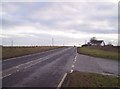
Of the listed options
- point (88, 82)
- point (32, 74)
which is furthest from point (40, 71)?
point (88, 82)

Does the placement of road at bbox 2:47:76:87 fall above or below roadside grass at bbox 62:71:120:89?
above

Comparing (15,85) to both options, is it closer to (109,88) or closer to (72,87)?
(72,87)

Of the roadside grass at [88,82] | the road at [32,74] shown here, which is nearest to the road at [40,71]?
the road at [32,74]

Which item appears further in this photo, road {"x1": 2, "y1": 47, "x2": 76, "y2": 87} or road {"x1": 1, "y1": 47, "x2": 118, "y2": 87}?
road {"x1": 1, "y1": 47, "x2": 118, "y2": 87}

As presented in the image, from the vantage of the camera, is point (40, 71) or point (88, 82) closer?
point (88, 82)

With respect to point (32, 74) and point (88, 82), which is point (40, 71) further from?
point (88, 82)

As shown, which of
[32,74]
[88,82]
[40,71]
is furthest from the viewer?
[40,71]

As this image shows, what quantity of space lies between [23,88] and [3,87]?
1.08m

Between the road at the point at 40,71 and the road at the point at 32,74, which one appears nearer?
the road at the point at 32,74

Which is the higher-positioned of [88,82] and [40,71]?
[40,71]

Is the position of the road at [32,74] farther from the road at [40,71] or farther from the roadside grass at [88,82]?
the roadside grass at [88,82]

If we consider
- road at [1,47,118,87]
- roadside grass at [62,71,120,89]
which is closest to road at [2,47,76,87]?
road at [1,47,118,87]

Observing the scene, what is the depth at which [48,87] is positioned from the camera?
1356cm

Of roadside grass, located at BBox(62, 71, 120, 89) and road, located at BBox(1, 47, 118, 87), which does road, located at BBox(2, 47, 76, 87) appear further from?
roadside grass, located at BBox(62, 71, 120, 89)
